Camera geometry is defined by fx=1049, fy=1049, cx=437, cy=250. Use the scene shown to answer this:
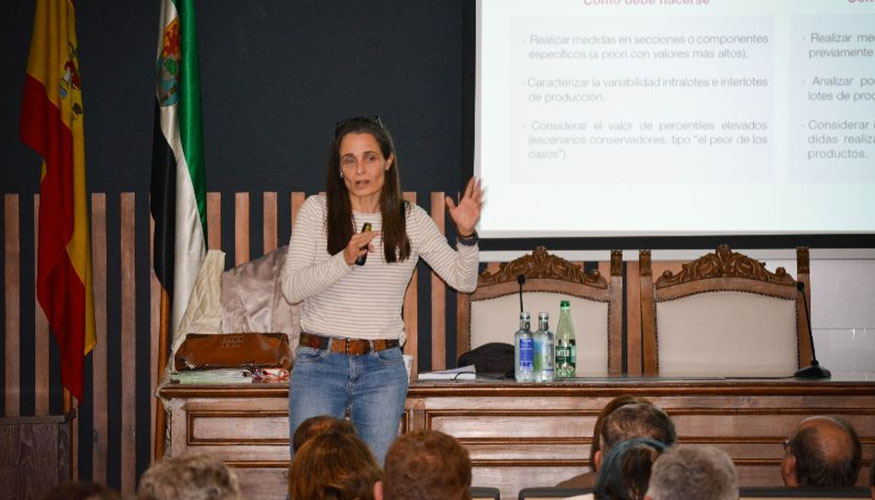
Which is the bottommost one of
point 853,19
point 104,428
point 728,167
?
point 104,428

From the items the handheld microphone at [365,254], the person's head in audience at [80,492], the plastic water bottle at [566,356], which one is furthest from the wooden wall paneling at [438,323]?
the person's head in audience at [80,492]

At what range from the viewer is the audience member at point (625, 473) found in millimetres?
1873

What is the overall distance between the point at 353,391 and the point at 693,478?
1594 millimetres

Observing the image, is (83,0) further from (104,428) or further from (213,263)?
(104,428)

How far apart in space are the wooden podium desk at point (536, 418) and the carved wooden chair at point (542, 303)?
896 mm

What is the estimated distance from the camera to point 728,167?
4871mm

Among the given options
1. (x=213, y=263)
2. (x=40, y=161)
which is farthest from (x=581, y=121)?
(x=40, y=161)

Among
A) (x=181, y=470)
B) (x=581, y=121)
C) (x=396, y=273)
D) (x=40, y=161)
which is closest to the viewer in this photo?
(x=181, y=470)

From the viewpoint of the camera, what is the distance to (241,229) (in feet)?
16.6

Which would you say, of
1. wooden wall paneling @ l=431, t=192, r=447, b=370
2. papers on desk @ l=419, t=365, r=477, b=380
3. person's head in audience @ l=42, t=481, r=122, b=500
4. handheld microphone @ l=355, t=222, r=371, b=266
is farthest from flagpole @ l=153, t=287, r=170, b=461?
person's head in audience @ l=42, t=481, r=122, b=500

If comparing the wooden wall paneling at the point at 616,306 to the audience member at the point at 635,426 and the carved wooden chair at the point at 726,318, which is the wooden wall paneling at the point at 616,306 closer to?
the carved wooden chair at the point at 726,318

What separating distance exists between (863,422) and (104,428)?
345 cm

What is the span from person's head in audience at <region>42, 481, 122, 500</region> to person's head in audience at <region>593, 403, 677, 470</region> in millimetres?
1126

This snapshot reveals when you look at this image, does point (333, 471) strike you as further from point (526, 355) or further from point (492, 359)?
point (492, 359)
